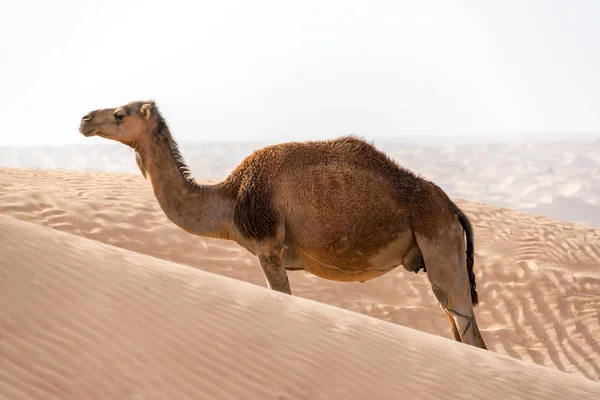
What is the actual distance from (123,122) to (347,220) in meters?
2.71

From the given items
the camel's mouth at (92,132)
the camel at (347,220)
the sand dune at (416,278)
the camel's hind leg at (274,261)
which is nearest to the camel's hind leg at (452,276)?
the camel at (347,220)

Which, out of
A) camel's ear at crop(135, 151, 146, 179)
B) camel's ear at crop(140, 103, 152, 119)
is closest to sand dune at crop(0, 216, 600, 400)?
camel's ear at crop(135, 151, 146, 179)

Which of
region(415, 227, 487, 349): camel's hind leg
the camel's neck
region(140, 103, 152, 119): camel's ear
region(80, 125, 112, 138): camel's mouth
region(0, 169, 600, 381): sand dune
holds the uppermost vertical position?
region(140, 103, 152, 119): camel's ear

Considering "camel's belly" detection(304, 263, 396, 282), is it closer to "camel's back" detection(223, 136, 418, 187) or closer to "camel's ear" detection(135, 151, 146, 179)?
"camel's back" detection(223, 136, 418, 187)

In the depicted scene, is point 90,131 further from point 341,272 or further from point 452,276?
point 452,276

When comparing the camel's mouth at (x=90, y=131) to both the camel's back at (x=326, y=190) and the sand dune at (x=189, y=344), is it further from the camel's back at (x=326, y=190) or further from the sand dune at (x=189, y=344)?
the sand dune at (x=189, y=344)

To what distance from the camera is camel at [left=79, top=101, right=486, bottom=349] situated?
724 centimetres

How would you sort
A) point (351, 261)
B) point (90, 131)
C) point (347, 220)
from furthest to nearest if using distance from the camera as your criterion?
point (90, 131) < point (351, 261) < point (347, 220)

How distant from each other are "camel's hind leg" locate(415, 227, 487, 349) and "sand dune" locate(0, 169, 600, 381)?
13.0 ft

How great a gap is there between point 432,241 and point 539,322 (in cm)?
617

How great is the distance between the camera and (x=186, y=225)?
26.5ft

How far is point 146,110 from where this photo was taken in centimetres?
808

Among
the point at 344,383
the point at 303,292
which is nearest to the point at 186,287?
the point at 344,383

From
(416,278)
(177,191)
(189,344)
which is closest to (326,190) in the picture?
(177,191)
